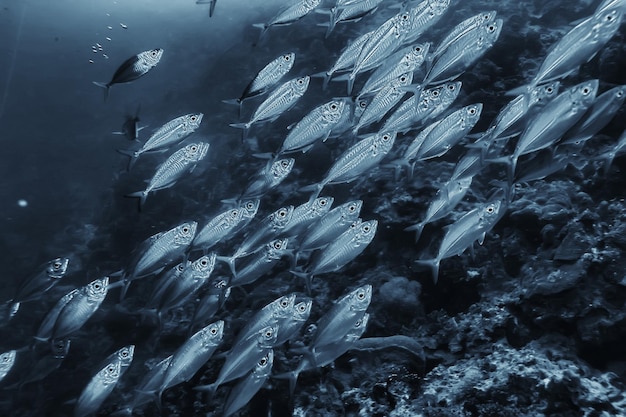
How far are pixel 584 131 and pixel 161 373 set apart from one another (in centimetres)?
341

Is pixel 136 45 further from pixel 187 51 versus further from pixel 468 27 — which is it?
pixel 468 27

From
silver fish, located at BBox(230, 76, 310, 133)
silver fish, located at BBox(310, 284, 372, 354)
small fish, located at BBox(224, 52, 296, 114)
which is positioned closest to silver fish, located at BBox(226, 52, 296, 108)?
small fish, located at BBox(224, 52, 296, 114)

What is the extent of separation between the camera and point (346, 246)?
10.8 ft

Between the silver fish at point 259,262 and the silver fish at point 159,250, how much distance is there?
49cm

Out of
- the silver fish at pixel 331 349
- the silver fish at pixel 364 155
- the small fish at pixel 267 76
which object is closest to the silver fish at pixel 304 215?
the silver fish at pixel 364 155

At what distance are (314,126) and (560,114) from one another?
1675 millimetres

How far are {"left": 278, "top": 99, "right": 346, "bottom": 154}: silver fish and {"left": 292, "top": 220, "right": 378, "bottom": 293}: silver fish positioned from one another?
75cm

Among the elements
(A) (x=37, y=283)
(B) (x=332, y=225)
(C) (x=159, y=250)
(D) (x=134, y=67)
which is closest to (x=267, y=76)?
(D) (x=134, y=67)

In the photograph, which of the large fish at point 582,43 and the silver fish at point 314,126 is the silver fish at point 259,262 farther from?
the large fish at point 582,43

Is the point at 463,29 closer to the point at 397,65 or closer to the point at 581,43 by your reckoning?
the point at 397,65

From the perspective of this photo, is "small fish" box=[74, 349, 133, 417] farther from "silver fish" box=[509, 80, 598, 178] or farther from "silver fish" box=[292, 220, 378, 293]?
"silver fish" box=[509, 80, 598, 178]

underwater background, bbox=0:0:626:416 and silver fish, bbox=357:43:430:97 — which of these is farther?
silver fish, bbox=357:43:430:97

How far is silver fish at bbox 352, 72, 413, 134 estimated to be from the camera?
3.54 m

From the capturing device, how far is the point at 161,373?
11.1 feet
